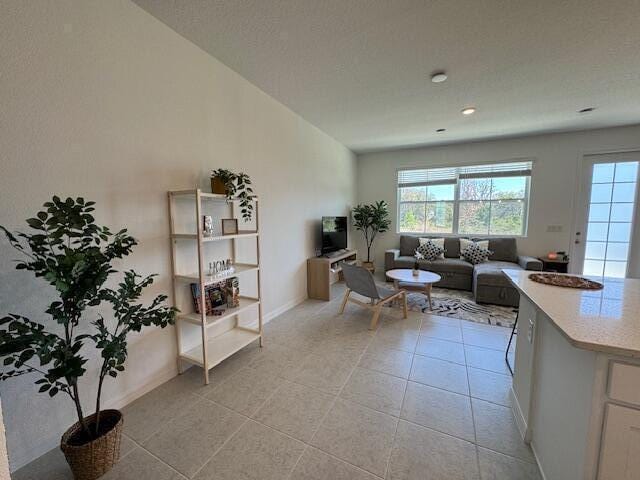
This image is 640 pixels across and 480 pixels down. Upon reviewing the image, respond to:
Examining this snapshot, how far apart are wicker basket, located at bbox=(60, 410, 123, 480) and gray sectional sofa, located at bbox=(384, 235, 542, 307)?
4.10 m

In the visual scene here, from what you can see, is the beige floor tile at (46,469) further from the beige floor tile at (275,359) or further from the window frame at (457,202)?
the window frame at (457,202)

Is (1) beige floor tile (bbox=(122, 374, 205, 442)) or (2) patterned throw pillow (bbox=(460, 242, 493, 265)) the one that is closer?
(1) beige floor tile (bbox=(122, 374, 205, 442))

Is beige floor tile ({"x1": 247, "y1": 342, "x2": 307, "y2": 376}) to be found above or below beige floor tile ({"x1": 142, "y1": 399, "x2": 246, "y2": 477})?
above

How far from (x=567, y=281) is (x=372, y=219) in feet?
12.4

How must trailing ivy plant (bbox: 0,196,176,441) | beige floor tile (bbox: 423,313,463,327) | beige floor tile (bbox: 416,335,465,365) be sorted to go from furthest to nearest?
beige floor tile (bbox: 423,313,463,327), beige floor tile (bbox: 416,335,465,365), trailing ivy plant (bbox: 0,196,176,441)

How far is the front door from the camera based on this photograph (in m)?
4.08

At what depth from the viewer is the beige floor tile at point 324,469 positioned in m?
1.30

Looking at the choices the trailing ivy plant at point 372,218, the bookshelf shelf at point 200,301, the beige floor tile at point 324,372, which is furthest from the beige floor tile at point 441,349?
the trailing ivy plant at point 372,218

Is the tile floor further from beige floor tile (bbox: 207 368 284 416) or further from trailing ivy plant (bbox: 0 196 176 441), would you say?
trailing ivy plant (bbox: 0 196 176 441)

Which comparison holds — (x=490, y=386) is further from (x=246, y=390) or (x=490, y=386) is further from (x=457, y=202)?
(x=457, y=202)

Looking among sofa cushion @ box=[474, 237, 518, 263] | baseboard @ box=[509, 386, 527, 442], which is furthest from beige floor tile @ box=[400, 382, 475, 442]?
sofa cushion @ box=[474, 237, 518, 263]

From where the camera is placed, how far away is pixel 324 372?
216cm

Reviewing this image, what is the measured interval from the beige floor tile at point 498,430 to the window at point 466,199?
13.0ft

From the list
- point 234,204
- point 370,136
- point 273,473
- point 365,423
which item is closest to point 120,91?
point 234,204
